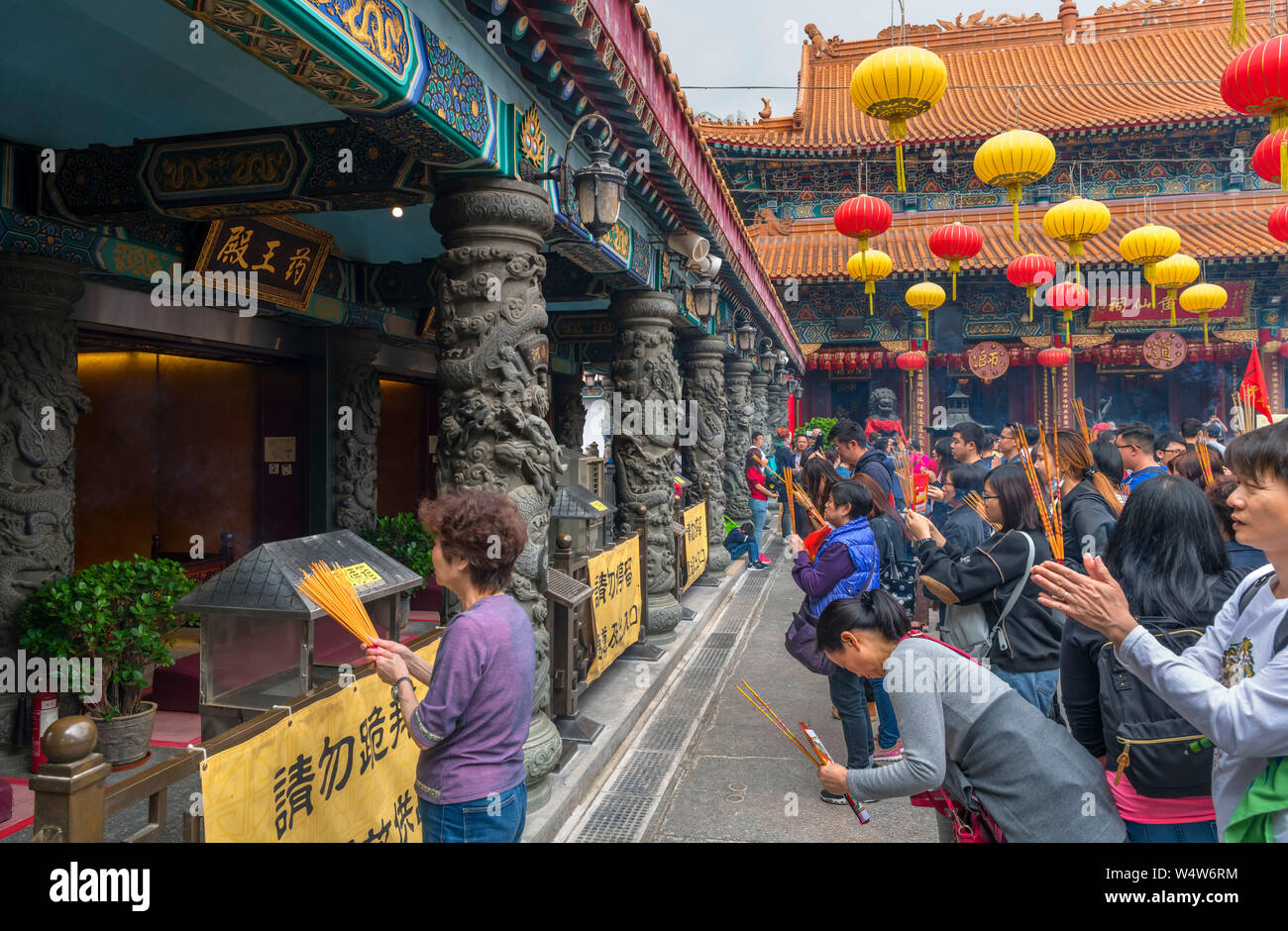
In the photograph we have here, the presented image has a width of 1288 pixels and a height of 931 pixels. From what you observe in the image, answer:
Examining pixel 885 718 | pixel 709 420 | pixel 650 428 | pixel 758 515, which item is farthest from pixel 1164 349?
pixel 885 718

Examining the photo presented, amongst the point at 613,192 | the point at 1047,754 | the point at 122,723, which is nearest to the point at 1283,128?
the point at 613,192

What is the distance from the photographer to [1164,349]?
59.2 feet

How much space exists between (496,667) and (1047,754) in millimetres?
1568

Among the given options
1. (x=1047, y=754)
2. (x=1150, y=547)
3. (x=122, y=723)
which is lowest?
(x=122, y=723)

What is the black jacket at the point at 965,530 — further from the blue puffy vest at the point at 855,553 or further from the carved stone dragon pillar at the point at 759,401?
the carved stone dragon pillar at the point at 759,401

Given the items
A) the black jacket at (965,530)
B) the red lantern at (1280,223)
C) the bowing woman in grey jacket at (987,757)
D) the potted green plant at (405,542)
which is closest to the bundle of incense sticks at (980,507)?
the black jacket at (965,530)

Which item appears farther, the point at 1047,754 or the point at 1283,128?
the point at 1283,128

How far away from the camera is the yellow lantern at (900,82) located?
6746 millimetres

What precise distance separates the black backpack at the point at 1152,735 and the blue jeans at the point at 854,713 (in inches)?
81.1

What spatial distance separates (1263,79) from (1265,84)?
5 cm

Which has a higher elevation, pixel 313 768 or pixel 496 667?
pixel 496 667

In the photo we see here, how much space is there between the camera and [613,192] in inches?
182

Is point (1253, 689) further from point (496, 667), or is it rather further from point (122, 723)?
point (122, 723)

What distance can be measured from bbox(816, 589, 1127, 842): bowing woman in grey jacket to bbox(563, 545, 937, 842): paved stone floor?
5.99 feet
